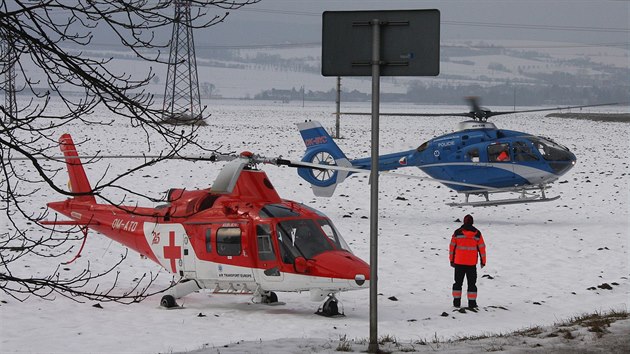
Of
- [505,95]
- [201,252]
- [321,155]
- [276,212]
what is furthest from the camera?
[505,95]

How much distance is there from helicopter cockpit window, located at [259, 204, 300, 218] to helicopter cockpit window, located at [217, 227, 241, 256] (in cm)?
41

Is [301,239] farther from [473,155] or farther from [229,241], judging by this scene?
[473,155]

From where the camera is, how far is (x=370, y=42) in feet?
24.4

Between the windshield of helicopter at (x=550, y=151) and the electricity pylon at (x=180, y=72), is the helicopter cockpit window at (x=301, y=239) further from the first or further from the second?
the windshield of helicopter at (x=550, y=151)

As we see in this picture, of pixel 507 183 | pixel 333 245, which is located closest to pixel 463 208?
pixel 507 183

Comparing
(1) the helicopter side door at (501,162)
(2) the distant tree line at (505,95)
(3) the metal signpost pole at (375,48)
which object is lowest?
(1) the helicopter side door at (501,162)

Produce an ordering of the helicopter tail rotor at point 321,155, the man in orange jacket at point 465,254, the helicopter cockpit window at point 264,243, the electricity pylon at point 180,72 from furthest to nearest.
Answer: the helicopter tail rotor at point 321,155, the man in orange jacket at point 465,254, the helicopter cockpit window at point 264,243, the electricity pylon at point 180,72

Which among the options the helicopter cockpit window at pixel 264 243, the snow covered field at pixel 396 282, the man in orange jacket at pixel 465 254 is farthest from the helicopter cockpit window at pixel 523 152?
the helicopter cockpit window at pixel 264 243

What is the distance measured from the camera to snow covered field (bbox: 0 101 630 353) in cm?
1083

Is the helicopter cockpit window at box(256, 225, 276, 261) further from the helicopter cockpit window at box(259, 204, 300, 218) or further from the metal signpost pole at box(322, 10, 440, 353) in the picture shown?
the metal signpost pole at box(322, 10, 440, 353)

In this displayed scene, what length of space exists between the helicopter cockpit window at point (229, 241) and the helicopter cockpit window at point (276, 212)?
41 cm

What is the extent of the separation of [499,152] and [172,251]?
10277 mm

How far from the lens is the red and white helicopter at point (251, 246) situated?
11977 millimetres

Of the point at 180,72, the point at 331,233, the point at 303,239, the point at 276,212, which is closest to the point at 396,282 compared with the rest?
the point at 331,233
